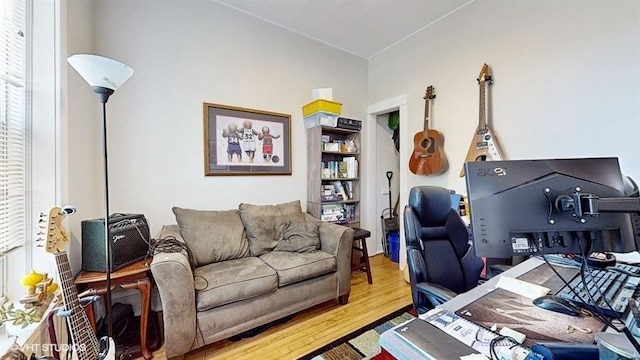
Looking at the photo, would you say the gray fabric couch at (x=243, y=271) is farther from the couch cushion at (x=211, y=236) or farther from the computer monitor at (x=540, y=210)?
the computer monitor at (x=540, y=210)

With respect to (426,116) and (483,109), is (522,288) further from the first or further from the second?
(426,116)

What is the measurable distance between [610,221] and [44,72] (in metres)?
2.54

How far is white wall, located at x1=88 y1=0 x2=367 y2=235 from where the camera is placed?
2137 millimetres

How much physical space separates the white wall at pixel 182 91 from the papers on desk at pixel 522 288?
2289mm

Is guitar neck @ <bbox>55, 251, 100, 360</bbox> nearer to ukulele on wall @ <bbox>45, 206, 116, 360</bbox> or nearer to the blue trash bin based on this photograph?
ukulele on wall @ <bbox>45, 206, 116, 360</bbox>

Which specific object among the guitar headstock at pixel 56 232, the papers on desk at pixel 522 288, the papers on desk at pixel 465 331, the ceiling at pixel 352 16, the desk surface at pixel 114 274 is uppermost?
the ceiling at pixel 352 16

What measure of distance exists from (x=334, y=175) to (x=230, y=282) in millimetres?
1859

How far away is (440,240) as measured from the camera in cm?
159

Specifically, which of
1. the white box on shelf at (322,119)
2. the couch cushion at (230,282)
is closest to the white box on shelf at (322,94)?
the white box on shelf at (322,119)

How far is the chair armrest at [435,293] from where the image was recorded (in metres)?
1.19

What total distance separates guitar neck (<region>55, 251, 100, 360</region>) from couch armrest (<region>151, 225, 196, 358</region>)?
35 cm

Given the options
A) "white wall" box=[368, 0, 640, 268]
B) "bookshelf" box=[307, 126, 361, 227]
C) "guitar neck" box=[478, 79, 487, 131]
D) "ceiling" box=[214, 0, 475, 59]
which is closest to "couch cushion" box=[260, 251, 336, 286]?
"bookshelf" box=[307, 126, 361, 227]

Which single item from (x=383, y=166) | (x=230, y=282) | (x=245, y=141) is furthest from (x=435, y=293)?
(x=383, y=166)

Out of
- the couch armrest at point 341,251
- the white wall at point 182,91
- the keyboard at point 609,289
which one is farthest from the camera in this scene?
the couch armrest at point 341,251
